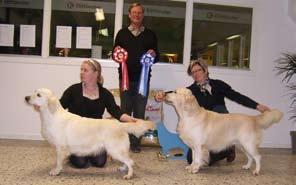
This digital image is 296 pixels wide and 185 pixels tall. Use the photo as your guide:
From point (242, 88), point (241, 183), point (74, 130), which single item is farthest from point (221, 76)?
point (74, 130)

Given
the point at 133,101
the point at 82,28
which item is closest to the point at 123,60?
the point at 133,101

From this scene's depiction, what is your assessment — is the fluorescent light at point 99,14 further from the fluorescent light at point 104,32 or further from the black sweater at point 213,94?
the black sweater at point 213,94

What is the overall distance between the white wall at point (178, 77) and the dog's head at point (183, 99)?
1.76 m

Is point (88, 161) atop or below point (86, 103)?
below

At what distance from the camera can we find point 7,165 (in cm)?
370

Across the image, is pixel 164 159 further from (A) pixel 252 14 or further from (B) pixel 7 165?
(A) pixel 252 14

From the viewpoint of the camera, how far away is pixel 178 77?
563 centimetres

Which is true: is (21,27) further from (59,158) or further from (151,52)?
(59,158)

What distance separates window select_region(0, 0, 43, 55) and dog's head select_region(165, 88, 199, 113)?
2.46 metres

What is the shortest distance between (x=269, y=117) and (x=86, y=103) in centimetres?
175

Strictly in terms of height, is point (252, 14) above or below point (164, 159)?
above

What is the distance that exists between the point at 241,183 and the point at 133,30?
2.21 metres

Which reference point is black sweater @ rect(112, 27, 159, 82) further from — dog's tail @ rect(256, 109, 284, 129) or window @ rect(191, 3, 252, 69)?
dog's tail @ rect(256, 109, 284, 129)

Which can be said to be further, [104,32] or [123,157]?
[104,32]
